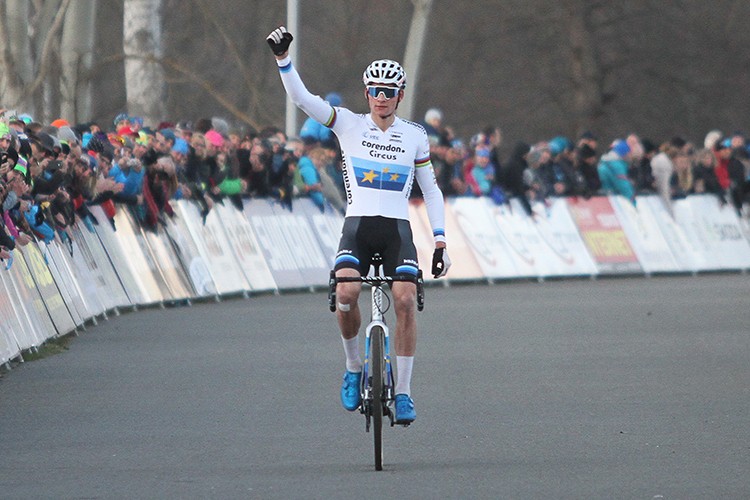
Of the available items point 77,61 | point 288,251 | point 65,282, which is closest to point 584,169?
point 288,251

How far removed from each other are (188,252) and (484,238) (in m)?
7.28

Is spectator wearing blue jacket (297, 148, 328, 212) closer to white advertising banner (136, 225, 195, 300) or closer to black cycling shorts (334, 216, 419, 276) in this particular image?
white advertising banner (136, 225, 195, 300)

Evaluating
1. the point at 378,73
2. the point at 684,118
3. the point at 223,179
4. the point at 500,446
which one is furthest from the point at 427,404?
the point at 684,118

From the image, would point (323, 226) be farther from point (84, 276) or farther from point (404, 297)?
point (404, 297)

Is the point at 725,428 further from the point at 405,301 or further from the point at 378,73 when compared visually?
the point at 378,73

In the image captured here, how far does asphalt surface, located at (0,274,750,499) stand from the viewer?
32.3ft

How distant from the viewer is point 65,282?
19000mm

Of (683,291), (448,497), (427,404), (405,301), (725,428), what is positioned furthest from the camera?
(683,291)

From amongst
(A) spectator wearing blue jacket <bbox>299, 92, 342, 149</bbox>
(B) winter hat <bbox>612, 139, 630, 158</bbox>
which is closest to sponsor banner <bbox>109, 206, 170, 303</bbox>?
(A) spectator wearing blue jacket <bbox>299, 92, 342, 149</bbox>

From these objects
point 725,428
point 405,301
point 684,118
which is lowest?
point 684,118

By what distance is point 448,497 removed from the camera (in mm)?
9281

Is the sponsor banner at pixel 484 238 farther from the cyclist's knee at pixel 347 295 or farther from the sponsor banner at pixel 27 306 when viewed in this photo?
the cyclist's knee at pixel 347 295

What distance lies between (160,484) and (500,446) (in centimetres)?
224

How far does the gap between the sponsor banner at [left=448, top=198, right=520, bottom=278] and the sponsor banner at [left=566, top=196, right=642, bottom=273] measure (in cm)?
186
